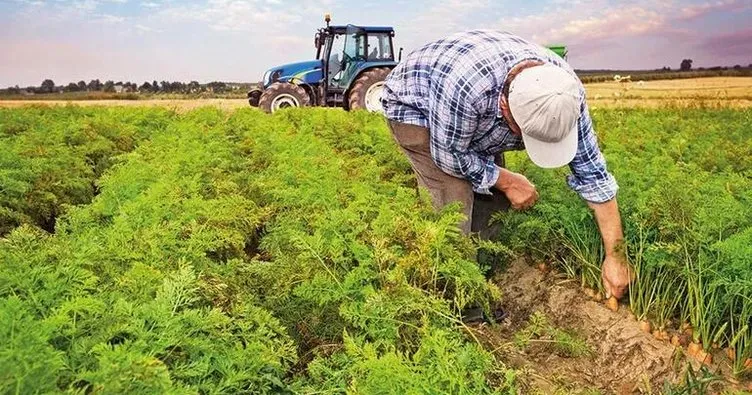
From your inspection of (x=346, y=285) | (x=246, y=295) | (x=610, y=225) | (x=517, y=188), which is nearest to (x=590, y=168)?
(x=610, y=225)

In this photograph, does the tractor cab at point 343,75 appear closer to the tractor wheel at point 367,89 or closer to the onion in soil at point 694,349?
the tractor wheel at point 367,89

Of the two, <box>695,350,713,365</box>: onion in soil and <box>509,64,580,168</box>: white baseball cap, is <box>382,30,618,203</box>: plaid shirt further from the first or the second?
<box>695,350,713,365</box>: onion in soil

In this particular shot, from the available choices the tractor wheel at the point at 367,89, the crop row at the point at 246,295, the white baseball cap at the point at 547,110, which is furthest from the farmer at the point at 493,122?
the tractor wheel at the point at 367,89

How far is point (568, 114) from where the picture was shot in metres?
4.07

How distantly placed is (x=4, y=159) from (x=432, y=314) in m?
5.65

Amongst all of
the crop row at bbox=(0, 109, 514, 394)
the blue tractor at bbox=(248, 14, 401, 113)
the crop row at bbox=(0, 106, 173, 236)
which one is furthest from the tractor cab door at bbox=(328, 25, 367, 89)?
the crop row at bbox=(0, 109, 514, 394)

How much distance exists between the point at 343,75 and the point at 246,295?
15.4 m

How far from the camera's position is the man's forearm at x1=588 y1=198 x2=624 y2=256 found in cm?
477

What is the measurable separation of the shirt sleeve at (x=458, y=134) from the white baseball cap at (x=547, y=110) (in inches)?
16.4

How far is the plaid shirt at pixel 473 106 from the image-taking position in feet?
14.9

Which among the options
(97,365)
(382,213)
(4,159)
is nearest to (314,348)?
(382,213)

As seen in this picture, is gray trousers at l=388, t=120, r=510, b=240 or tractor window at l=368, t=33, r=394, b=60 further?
tractor window at l=368, t=33, r=394, b=60

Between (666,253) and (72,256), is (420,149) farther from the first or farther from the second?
(72,256)

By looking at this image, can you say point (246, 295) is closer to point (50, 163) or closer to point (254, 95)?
point (50, 163)
